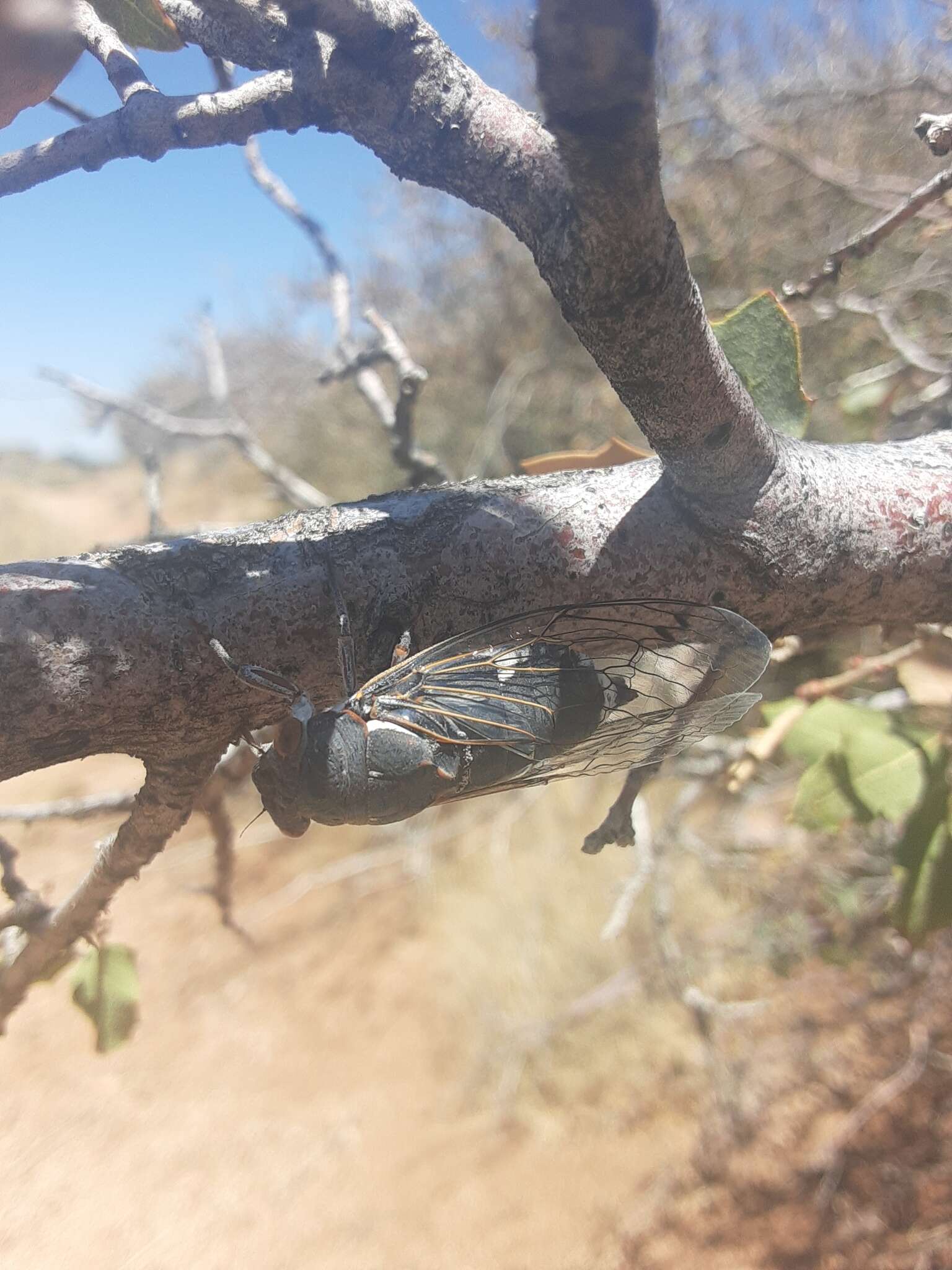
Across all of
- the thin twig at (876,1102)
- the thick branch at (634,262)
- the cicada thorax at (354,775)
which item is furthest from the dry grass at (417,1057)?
the thick branch at (634,262)

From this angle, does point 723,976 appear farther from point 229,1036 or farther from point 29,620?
point 29,620

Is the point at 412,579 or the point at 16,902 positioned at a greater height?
the point at 412,579

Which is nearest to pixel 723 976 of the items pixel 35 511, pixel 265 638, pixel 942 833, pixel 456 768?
pixel 942 833

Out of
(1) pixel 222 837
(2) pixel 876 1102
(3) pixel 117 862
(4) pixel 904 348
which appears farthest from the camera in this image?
(2) pixel 876 1102

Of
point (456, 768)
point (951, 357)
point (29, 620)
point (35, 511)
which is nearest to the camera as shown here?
point (29, 620)

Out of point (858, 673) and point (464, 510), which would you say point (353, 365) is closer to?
point (464, 510)

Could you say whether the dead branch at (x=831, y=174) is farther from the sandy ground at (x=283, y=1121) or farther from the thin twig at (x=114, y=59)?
the sandy ground at (x=283, y=1121)

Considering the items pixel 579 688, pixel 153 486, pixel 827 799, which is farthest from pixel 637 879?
pixel 153 486
